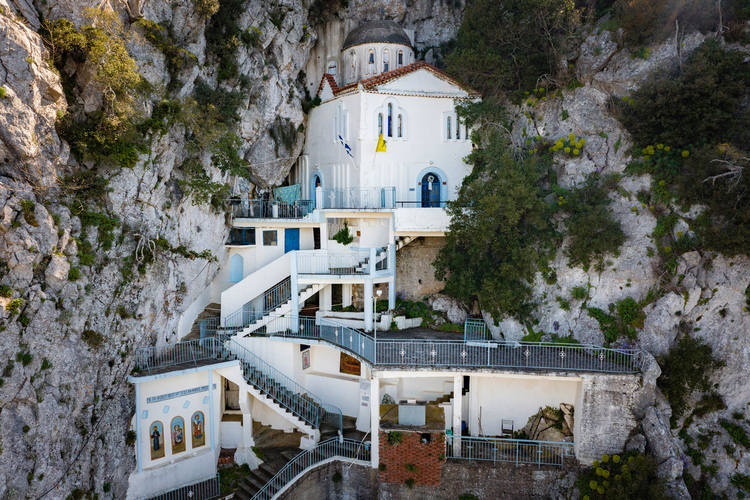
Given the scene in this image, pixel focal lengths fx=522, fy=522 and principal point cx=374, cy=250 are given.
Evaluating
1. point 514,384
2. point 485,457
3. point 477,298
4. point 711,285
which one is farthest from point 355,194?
point 711,285

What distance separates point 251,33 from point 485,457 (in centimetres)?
2124

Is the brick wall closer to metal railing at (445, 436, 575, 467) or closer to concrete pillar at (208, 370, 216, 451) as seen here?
metal railing at (445, 436, 575, 467)

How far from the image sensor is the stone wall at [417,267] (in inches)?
1033

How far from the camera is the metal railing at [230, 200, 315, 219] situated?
2647 centimetres

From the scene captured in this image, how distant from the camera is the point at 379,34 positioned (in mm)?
28438

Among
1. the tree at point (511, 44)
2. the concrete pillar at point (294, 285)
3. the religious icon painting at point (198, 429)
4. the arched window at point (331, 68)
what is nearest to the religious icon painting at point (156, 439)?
the religious icon painting at point (198, 429)

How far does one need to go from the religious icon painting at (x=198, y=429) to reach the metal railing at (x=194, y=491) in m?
1.44

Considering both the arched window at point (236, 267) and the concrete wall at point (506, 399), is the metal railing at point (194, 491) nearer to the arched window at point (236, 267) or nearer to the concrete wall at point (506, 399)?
the concrete wall at point (506, 399)

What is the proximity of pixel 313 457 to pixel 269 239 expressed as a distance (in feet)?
37.2

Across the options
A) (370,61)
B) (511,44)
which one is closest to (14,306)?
(370,61)

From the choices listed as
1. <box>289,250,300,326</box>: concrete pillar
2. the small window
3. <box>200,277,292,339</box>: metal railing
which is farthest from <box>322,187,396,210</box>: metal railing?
<box>200,277,292,339</box>: metal railing

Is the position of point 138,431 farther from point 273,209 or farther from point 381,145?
point 381,145

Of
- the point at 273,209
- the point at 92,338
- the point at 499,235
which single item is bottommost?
the point at 92,338

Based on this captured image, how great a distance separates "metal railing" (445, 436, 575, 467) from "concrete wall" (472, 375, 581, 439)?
1156 mm
